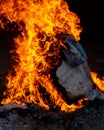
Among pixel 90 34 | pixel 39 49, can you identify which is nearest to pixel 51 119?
pixel 39 49

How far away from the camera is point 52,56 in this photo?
265 inches

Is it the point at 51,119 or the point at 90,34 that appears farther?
the point at 90,34

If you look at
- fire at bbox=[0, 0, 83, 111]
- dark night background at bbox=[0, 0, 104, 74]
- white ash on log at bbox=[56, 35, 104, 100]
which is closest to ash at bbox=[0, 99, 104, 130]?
white ash on log at bbox=[56, 35, 104, 100]

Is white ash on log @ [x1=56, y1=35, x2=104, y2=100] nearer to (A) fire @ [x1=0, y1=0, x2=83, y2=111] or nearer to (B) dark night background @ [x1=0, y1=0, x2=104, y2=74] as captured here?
(A) fire @ [x1=0, y1=0, x2=83, y2=111]

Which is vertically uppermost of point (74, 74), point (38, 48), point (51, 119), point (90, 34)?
point (38, 48)

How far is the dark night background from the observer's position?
27.7 ft

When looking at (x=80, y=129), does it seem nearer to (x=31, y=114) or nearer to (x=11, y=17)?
(x=31, y=114)

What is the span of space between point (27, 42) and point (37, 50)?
0.27 metres

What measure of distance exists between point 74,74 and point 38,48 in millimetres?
806

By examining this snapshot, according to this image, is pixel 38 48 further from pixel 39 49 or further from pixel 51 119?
pixel 51 119

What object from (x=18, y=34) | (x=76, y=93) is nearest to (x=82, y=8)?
(x=18, y=34)

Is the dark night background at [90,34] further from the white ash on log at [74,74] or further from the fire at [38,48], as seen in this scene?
the white ash on log at [74,74]

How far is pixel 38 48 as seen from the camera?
674 centimetres

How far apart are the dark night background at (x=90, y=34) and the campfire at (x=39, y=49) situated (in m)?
1.46
